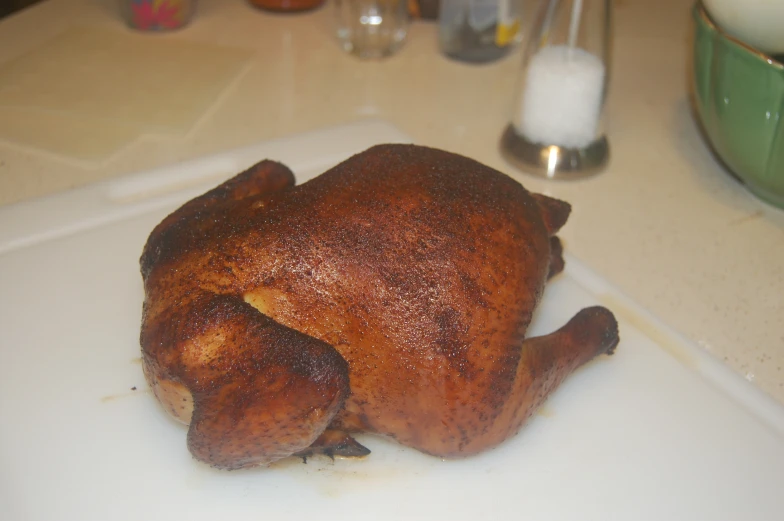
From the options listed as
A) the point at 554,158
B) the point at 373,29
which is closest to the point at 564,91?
the point at 554,158

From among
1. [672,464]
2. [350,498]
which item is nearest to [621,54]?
[672,464]

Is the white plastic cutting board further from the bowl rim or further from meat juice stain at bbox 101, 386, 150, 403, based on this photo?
the bowl rim

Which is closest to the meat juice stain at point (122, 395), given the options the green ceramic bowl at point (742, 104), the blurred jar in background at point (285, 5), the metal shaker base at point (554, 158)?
the metal shaker base at point (554, 158)

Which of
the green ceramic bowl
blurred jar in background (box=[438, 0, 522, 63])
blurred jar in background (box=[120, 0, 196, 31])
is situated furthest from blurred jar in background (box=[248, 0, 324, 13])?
the green ceramic bowl

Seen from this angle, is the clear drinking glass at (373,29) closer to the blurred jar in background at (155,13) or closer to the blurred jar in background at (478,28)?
the blurred jar in background at (478,28)

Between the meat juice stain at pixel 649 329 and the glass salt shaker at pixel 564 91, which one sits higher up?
the glass salt shaker at pixel 564 91

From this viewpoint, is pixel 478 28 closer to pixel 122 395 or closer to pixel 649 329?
pixel 649 329
